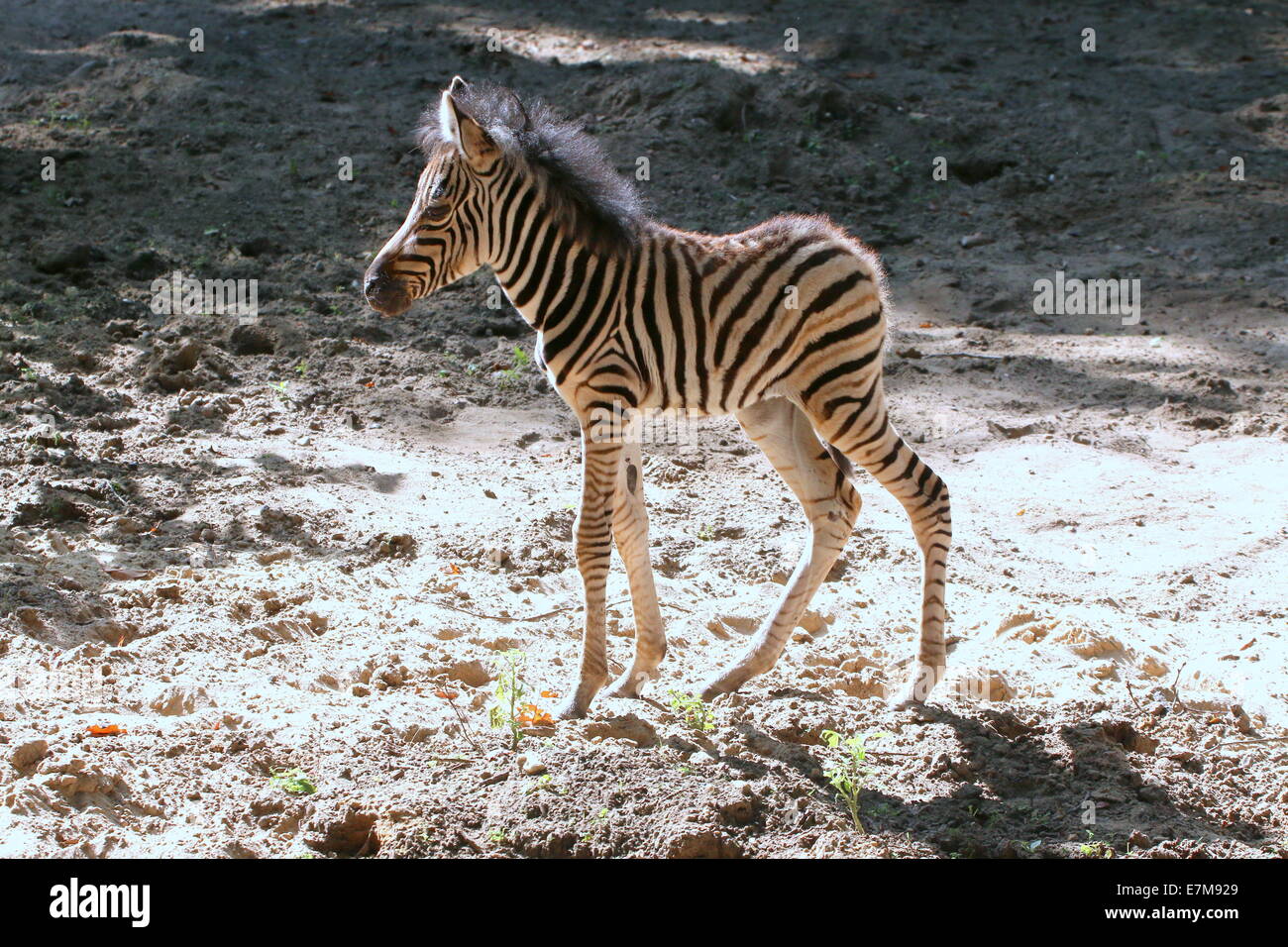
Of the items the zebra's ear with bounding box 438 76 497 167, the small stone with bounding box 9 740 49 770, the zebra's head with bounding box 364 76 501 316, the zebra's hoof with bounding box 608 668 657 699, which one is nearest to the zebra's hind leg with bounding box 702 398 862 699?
the zebra's hoof with bounding box 608 668 657 699

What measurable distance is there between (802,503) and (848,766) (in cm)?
151

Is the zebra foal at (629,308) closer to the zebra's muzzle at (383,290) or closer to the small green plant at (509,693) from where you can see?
the zebra's muzzle at (383,290)

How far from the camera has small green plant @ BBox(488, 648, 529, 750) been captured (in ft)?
16.1

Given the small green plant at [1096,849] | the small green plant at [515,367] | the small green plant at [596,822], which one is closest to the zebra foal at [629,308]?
the small green plant at [596,822]

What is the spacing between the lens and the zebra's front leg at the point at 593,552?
5406 millimetres

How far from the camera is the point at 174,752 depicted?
474 centimetres

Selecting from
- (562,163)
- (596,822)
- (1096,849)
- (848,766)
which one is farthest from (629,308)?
(1096,849)

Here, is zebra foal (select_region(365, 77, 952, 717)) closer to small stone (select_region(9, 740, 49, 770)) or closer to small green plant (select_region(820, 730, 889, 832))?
small green plant (select_region(820, 730, 889, 832))

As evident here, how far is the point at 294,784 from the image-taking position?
4.52m

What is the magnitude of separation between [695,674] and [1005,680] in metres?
1.50

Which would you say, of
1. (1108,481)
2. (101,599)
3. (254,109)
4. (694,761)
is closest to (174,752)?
(101,599)

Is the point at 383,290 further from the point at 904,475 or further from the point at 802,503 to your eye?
the point at 904,475
